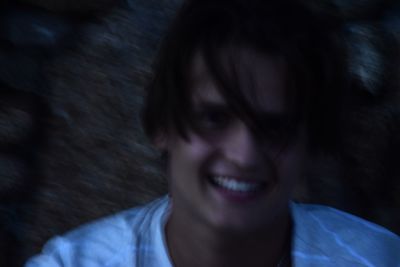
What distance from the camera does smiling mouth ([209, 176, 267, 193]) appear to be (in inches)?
44.1

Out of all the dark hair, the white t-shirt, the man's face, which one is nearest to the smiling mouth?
the man's face

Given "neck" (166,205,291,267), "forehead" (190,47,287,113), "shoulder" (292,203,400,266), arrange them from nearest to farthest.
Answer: "forehead" (190,47,287,113)
"neck" (166,205,291,267)
"shoulder" (292,203,400,266)

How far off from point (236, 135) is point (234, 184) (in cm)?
8

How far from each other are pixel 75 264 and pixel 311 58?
56cm

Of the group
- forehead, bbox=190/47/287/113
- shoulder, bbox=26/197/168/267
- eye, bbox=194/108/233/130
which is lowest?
shoulder, bbox=26/197/168/267

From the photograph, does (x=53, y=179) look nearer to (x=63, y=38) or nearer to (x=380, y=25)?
(x=63, y=38)

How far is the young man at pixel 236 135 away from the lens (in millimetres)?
1113

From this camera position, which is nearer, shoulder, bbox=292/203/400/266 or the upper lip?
the upper lip

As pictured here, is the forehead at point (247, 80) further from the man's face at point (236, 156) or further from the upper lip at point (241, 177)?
the upper lip at point (241, 177)

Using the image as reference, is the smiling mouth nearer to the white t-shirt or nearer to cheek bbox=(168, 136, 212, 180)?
cheek bbox=(168, 136, 212, 180)

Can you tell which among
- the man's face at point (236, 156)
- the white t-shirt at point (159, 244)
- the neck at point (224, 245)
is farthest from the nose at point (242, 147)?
the white t-shirt at point (159, 244)

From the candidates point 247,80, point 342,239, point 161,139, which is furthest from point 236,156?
point 342,239

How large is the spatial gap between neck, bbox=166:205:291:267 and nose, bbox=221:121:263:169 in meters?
0.14

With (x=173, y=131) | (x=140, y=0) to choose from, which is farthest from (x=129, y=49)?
(x=173, y=131)
